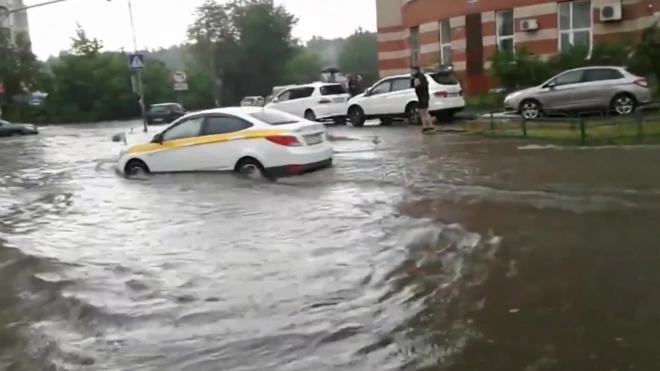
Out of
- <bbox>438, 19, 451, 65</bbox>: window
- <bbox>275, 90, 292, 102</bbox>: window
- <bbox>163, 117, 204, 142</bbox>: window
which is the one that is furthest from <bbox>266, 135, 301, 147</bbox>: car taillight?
<bbox>438, 19, 451, 65</bbox>: window

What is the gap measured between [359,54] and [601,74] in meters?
64.7

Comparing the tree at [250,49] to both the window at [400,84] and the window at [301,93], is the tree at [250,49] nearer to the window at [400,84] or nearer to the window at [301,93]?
the window at [301,93]

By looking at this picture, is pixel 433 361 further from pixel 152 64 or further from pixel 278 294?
pixel 152 64

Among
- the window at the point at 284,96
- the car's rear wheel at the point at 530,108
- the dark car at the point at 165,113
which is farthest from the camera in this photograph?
the dark car at the point at 165,113

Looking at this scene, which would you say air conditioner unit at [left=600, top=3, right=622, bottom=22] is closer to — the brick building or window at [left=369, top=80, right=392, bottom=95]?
the brick building

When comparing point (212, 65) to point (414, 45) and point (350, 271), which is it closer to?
point (414, 45)

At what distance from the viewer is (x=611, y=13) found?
27141mm

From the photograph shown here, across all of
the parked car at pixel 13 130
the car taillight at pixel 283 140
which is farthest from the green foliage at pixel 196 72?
the car taillight at pixel 283 140

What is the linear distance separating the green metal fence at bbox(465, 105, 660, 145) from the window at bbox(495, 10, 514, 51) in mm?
9934

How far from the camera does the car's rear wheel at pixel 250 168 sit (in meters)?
14.4

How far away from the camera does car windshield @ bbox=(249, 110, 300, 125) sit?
14.5 m

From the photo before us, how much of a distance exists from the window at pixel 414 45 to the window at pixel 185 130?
23094mm

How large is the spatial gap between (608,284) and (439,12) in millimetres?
28153

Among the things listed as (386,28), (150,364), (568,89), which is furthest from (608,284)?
(386,28)
